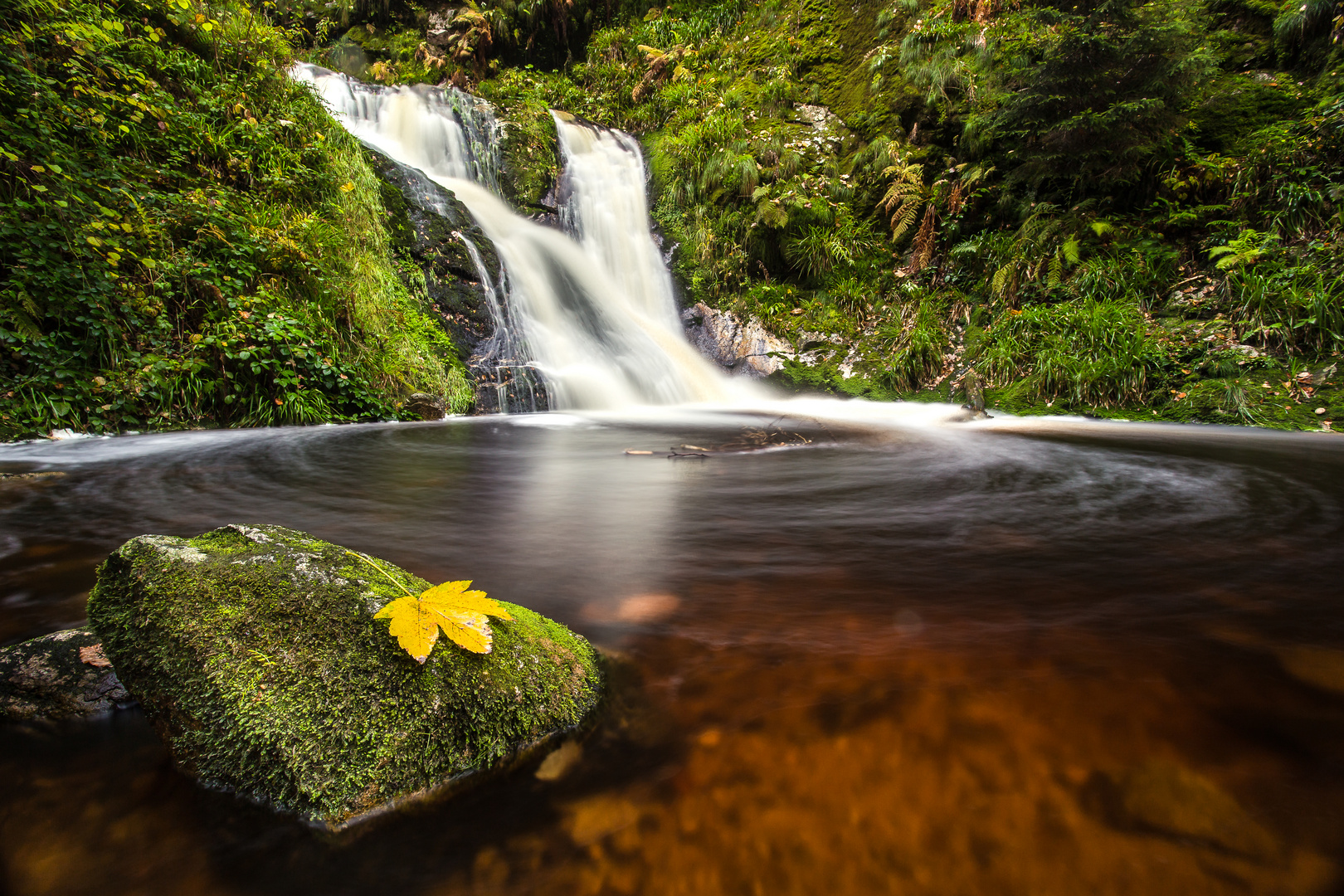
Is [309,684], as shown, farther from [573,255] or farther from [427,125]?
[427,125]

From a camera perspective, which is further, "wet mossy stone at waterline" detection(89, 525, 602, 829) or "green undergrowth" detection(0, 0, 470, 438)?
"green undergrowth" detection(0, 0, 470, 438)

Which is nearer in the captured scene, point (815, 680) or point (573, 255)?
point (815, 680)

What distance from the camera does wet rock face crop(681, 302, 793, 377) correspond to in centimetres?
1059

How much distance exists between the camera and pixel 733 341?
36.1 ft

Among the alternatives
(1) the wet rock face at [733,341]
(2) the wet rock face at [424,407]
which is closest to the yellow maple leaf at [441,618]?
(2) the wet rock face at [424,407]

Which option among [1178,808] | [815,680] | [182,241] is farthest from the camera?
[182,241]

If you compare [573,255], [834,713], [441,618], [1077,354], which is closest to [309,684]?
[441,618]

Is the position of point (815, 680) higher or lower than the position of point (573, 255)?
lower

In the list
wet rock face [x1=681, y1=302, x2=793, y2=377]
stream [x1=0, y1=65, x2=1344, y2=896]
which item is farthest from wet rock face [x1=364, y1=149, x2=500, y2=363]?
stream [x1=0, y1=65, x2=1344, y2=896]

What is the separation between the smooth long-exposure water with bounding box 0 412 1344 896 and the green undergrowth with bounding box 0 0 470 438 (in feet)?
8.34

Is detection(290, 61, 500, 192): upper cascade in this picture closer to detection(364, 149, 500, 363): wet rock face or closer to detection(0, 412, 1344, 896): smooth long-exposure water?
detection(364, 149, 500, 363): wet rock face

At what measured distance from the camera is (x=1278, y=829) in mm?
1043

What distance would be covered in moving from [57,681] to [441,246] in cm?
893

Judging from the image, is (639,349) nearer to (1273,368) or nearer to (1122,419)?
(1122,419)
